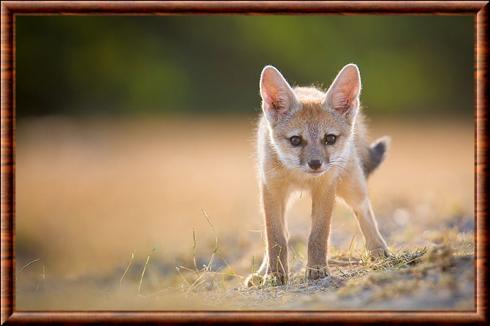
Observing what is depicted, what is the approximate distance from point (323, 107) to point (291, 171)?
1.78ft

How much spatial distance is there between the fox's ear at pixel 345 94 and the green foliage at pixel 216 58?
8847 mm

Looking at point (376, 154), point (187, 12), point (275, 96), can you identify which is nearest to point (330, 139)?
point (275, 96)

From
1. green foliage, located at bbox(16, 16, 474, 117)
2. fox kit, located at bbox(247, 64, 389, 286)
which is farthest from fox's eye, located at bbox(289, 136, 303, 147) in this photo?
green foliage, located at bbox(16, 16, 474, 117)

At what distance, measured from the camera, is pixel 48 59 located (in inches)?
623

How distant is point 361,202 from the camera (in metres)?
5.67

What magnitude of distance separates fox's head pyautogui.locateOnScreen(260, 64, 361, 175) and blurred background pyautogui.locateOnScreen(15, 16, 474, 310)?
3.57ft

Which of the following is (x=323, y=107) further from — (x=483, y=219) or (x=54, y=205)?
(x=54, y=205)

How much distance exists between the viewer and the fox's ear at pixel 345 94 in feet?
17.3

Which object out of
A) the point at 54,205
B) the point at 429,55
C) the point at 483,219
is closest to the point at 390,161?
the point at 429,55

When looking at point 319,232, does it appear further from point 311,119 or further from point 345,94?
point 345,94

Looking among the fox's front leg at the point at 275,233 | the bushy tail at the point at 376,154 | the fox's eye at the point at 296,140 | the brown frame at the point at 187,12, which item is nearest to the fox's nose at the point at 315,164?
the fox's eye at the point at 296,140

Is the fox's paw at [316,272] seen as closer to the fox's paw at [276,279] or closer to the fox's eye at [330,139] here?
the fox's paw at [276,279]

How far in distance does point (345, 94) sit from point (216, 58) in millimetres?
13060

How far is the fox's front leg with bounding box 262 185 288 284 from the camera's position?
17.0ft
